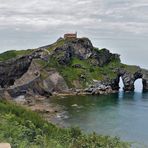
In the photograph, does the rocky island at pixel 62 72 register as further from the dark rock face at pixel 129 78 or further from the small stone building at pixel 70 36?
the small stone building at pixel 70 36

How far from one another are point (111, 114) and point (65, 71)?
5453cm

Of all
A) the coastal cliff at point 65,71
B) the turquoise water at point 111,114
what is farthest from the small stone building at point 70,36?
the turquoise water at point 111,114

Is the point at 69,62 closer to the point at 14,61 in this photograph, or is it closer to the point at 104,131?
the point at 14,61

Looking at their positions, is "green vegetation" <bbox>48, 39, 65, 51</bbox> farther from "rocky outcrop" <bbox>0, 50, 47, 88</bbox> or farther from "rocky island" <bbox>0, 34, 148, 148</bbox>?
"rocky outcrop" <bbox>0, 50, 47, 88</bbox>

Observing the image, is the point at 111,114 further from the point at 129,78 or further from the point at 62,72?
the point at 129,78

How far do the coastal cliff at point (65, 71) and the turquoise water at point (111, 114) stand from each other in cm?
1100

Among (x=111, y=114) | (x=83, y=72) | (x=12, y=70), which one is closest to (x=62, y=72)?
(x=83, y=72)

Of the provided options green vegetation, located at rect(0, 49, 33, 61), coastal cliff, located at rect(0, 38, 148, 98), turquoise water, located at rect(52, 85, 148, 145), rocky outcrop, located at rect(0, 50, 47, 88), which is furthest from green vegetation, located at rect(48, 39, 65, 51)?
turquoise water, located at rect(52, 85, 148, 145)

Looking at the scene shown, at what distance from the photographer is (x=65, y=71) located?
156 metres

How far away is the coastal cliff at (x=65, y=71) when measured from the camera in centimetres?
14048

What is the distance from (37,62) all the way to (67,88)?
14.2 m

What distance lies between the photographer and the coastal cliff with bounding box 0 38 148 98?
14048cm

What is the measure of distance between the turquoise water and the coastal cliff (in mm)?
11001

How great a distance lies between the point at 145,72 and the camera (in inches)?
6540
